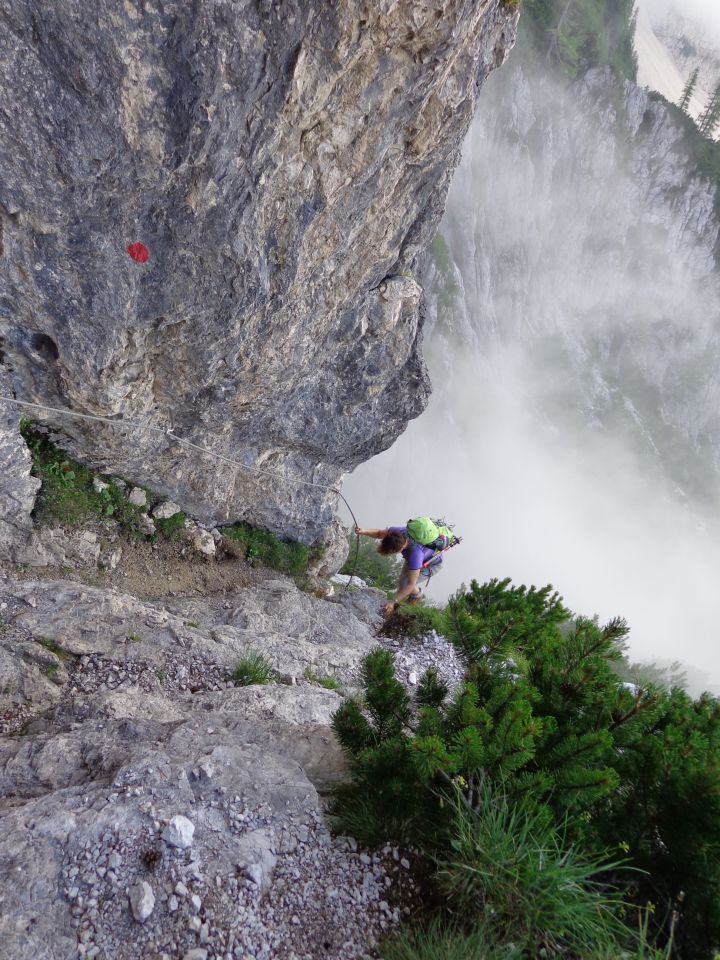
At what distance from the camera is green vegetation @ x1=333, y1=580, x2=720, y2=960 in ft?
9.93

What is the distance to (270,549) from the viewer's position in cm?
1178

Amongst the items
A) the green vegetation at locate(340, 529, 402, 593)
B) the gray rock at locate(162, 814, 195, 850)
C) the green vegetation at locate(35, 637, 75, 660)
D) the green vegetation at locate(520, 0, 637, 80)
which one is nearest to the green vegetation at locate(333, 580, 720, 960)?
the gray rock at locate(162, 814, 195, 850)

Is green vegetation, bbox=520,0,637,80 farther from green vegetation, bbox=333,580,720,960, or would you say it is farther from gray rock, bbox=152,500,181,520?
green vegetation, bbox=333,580,720,960

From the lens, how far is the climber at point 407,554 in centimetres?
945

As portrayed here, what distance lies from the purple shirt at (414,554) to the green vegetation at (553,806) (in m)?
5.39

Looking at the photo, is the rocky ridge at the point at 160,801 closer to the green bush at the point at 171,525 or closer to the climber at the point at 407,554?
the green bush at the point at 171,525

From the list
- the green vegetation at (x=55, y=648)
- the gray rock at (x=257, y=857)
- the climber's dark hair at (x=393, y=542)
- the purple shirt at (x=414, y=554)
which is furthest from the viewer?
the purple shirt at (x=414, y=554)

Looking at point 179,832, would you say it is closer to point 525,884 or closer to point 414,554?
point 525,884

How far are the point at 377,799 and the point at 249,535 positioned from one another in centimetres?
820

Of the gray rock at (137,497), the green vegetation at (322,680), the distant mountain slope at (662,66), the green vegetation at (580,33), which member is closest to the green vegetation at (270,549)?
the gray rock at (137,497)

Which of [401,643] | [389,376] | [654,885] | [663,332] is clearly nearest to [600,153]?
[663,332]

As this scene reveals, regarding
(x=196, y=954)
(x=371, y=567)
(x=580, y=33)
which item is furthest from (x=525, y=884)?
(x=580, y=33)

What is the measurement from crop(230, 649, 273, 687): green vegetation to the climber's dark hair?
128 inches

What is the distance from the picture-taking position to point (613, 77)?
186 feet
